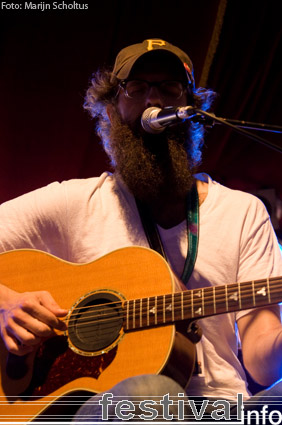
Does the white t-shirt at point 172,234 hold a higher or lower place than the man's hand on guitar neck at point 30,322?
higher

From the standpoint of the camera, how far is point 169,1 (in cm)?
355

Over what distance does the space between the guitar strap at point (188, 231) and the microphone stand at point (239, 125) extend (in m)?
0.76

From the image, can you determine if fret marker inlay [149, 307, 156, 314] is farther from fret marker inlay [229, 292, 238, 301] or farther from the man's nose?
the man's nose

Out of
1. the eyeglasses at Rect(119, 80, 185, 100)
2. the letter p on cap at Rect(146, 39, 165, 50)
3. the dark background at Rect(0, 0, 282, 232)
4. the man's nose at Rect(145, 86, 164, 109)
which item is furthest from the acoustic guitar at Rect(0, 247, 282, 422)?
the dark background at Rect(0, 0, 282, 232)

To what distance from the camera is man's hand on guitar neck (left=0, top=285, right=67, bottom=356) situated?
182 cm

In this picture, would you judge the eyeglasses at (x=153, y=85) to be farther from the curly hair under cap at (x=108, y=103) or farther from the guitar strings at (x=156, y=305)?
the guitar strings at (x=156, y=305)

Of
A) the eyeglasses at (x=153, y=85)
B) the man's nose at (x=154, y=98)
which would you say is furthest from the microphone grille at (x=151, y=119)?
the eyeglasses at (x=153, y=85)

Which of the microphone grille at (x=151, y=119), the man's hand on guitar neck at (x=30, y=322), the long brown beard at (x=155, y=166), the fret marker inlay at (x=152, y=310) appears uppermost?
the microphone grille at (x=151, y=119)

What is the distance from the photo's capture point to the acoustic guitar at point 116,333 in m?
1.65

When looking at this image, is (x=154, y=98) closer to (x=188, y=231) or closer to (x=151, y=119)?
(x=151, y=119)

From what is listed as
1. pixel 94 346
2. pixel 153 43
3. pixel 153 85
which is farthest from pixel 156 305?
pixel 153 43

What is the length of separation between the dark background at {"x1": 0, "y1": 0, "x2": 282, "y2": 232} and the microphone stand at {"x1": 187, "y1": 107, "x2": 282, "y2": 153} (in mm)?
2029

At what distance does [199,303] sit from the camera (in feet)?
5.57

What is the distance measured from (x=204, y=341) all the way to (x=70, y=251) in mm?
772
